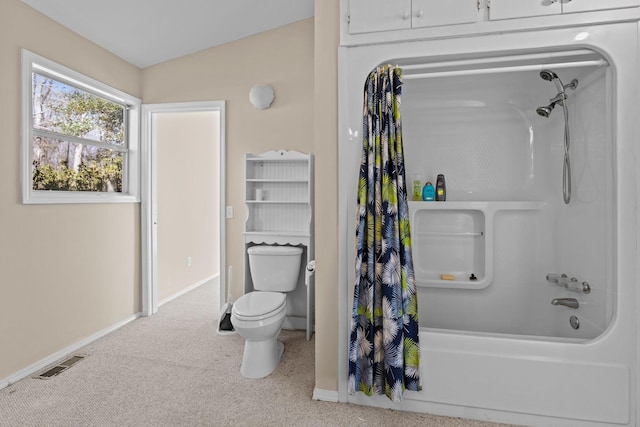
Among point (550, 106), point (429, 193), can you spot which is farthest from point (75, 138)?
point (550, 106)

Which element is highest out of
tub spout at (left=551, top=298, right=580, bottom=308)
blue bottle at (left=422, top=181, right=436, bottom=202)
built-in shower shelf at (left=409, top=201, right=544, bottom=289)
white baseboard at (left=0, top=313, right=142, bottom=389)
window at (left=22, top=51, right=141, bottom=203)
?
window at (left=22, top=51, right=141, bottom=203)

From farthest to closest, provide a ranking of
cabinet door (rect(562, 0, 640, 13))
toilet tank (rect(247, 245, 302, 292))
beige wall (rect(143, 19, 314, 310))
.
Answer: beige wall (rect(143, 19, 314, 310)) < toilet tank (rect(247, 245, 302, 292)) < cabinet door (rect(562, 0, 640, 13))

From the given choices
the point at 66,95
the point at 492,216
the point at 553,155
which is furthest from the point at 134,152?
the point at 553,155

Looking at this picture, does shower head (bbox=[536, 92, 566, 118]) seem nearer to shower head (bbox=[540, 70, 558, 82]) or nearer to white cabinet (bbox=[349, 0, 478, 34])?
shower head (bbox=[540, 70, 558, 82])

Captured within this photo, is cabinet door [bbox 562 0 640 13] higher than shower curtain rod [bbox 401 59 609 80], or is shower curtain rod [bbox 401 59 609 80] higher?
cabinet door [bbox 562 0 640 13]

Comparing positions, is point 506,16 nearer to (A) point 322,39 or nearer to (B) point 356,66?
(B) point 356,66

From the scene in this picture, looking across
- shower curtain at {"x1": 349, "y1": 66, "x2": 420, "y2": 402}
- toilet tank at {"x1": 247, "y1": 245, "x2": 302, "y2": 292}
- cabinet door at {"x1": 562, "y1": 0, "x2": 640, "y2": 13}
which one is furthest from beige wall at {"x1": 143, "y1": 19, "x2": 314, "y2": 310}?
cabinet door at {"x1": 562, "y1": 0, "x2": 640, "y2": 13}

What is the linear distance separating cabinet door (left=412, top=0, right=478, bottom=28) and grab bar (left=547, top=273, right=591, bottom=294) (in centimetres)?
158

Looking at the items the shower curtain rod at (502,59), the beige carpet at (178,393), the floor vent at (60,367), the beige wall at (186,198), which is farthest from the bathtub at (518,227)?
the beige wall at (186,198)

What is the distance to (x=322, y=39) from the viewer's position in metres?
2.00

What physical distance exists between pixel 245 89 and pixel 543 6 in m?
→ 2.33

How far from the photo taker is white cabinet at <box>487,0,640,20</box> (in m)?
1.70

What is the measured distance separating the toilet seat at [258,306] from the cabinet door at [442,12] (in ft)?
6.12

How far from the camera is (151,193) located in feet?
11.2
